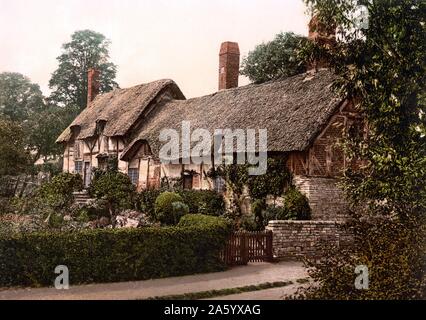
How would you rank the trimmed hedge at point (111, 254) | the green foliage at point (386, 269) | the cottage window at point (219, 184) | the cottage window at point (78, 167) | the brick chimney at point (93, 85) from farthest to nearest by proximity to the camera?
1. the brick chimney at point (93, 85)
2. the cottage window at point (78, 167)
3. the cottage window at point (219, 184)
4. the trimmed hedge at point (111, 254)
5. the green foliage at point (386, 269)

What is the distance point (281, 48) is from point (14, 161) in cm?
2143

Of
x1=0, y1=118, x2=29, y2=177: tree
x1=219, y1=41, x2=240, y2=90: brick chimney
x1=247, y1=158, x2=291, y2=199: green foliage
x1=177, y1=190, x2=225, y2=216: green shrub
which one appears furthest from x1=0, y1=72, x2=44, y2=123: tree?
x1=247, y1=158, x2=291, y2=199: green foliage

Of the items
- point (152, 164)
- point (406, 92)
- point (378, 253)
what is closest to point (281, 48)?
point (152, 164)

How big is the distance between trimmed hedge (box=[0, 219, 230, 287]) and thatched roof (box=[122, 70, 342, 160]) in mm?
6362

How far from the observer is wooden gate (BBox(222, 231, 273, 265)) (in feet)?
46.3

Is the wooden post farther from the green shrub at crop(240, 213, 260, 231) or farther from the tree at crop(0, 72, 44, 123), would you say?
the tree at crop(0, 72, 44, 123)

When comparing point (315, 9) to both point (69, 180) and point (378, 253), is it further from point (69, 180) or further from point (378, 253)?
point (69, 180)

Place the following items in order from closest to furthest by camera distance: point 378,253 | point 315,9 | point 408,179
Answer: point 378,253
point 408,179
point 315,9

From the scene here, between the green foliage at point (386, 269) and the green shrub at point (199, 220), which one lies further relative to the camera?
the green shrub at point (199, 220)

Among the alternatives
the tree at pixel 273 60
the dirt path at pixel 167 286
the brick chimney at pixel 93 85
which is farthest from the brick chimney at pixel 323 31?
the brick chimney at pixel 93 85

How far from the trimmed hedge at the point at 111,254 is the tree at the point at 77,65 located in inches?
1549

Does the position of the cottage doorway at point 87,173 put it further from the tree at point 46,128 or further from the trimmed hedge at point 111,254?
the trimmed hedge at point 111,254

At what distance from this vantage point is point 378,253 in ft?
29.1

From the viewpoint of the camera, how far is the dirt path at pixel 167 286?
Result: 33.0ft
